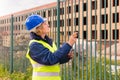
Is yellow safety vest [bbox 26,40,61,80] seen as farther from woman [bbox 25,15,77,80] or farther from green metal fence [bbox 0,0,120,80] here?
green metal fence [bbox 0,0,120,80]

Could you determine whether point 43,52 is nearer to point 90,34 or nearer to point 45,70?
point 45,70

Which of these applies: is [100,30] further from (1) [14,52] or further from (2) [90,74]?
(1) [14,52]

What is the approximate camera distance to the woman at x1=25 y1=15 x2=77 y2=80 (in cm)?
438

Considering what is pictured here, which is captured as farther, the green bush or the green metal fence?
the green bush

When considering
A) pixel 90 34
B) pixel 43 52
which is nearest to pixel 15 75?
pixel 90 34

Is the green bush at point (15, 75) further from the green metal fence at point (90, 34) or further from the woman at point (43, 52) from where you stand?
the woman at point (43, 52)

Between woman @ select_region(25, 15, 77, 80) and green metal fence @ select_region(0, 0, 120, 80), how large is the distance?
6.40ft

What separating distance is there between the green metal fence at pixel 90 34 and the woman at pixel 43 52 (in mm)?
1951

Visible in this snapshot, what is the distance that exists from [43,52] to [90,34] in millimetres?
2702

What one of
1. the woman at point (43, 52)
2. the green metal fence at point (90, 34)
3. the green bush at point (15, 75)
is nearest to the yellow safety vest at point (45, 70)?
the woman at point (43, 52)

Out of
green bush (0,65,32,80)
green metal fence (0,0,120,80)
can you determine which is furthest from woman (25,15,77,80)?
green bush (0,65,32,80)

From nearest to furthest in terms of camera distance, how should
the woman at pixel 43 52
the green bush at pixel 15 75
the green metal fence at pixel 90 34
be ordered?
1. the woman at pixel 43 52
2. the green metal fence at pixel 90 34
3. the green bush at pixel 15 75

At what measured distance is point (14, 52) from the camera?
12312 mm

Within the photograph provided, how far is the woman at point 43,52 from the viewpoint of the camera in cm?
438
